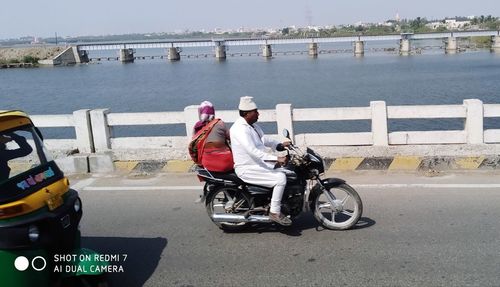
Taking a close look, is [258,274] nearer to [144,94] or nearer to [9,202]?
[9,202]


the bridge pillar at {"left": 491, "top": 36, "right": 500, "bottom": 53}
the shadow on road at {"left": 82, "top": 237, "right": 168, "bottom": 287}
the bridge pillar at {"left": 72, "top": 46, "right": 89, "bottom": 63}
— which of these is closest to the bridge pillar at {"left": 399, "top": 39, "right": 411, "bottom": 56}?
the bridge pillar at {"left": 491, "top": 36, "right": 500, "bottom": 53}

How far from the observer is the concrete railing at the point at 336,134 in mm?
7797

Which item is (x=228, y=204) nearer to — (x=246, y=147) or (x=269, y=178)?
(x=269, y=178)

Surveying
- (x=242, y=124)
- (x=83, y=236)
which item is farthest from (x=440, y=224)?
(x=83, y=236)

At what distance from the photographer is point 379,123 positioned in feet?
26.5

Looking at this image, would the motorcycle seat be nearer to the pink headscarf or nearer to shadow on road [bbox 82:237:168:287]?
the pink headscarf

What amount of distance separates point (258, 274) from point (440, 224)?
2.17 metres

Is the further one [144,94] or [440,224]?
[144,94]

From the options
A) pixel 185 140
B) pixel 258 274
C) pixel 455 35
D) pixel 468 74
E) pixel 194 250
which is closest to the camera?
pixel 258 274

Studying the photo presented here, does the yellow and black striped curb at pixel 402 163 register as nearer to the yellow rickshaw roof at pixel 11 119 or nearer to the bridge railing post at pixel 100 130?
the bridge railing post at pixel 100 130

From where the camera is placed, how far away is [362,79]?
57.0 m

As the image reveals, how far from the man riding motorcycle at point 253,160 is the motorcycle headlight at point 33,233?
2.17m

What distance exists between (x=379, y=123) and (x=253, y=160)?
12.0 ft

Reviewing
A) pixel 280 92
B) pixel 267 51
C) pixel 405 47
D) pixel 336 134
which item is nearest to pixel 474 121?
pixel 336 134
